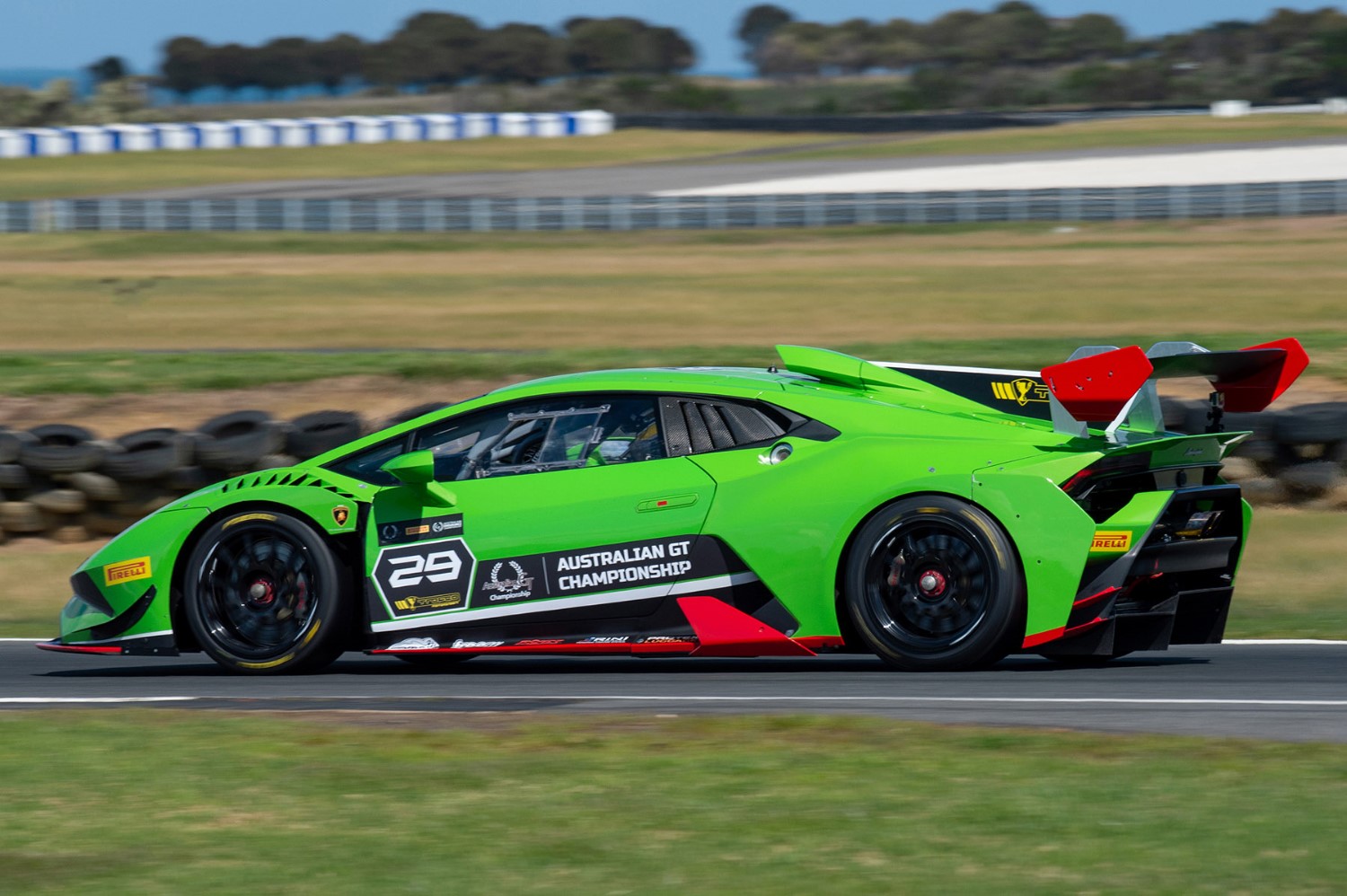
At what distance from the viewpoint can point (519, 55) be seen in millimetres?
147500

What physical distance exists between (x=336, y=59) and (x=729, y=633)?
15998 cm

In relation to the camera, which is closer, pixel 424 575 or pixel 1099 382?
pixel 1099 382

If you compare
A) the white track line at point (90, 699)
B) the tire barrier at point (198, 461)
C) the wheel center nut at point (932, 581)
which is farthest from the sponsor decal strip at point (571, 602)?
the tire barrier at point (198, 461)

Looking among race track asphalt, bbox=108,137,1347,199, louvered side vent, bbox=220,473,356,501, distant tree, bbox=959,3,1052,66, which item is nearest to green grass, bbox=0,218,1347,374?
louvered side vent, bbox=220,473,356,501

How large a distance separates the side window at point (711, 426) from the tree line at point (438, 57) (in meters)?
136

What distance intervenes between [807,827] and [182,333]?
17.9 metres

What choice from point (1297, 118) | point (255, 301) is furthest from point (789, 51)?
point (255, 301)

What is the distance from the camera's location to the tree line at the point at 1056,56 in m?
99.4

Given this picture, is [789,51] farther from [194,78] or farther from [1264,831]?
[1264,831]

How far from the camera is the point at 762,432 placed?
7.32 metres

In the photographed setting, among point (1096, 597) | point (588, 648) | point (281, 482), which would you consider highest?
point (281, 482)

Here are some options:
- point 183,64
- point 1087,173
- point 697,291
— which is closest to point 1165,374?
point 697,291

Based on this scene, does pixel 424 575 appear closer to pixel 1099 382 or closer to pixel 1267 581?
pixel 1099 382

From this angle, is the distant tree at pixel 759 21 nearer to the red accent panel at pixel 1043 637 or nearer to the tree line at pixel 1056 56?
the tree line at pixel 1056 56
